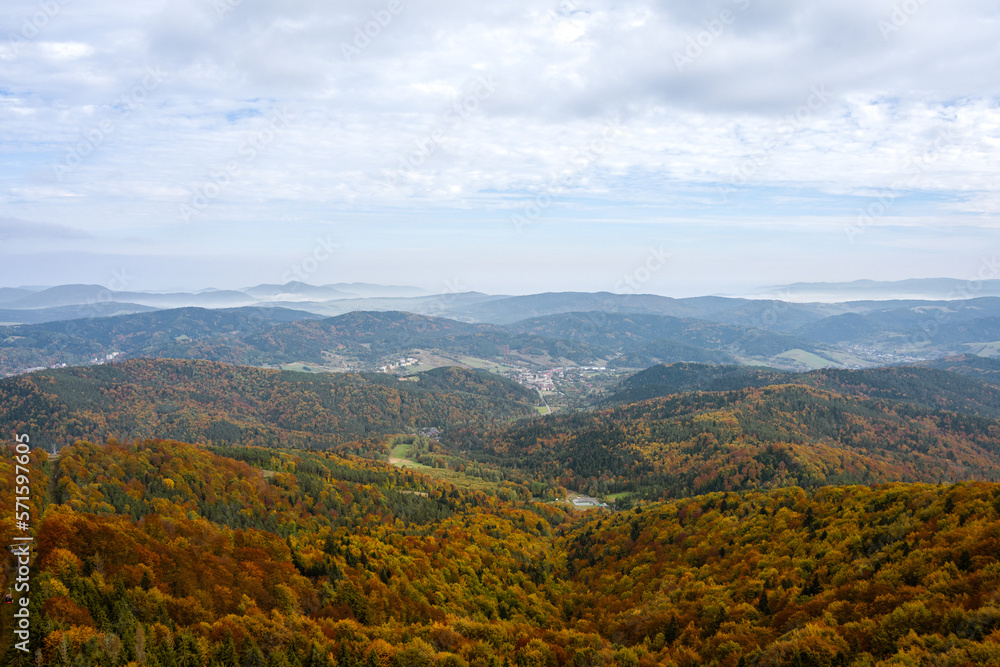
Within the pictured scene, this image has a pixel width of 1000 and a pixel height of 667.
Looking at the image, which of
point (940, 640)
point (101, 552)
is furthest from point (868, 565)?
point (101, 552)

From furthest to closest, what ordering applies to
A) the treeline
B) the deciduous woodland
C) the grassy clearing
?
the grassy clearing
the deciduous woodland
the treeline

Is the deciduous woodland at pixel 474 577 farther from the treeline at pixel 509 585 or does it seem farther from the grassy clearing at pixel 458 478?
the grassy clearing at pixel 458 478

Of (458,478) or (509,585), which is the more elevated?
(509,585)

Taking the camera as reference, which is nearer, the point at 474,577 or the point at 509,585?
the point at 474,577
